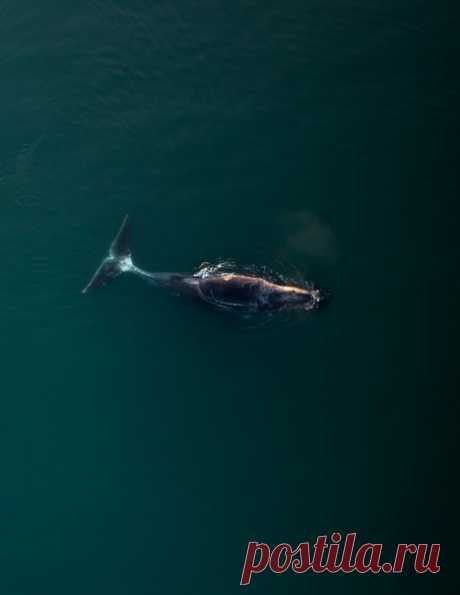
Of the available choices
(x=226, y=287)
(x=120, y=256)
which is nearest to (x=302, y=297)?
(x=226, y=287)

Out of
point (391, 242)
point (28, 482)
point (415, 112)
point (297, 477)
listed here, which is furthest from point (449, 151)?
point (28, 482)

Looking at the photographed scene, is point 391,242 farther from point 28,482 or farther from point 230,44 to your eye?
point 28,482

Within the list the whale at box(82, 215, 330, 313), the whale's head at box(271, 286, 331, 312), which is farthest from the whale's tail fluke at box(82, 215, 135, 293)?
the whale's head at box(271, 286, 331, 312)

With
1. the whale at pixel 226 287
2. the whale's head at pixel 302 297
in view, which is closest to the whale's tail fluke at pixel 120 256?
the whale at pixel 226 287

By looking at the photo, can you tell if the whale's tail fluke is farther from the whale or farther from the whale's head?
the whale's head

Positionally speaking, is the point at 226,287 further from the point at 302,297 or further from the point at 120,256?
the point at 120,256
